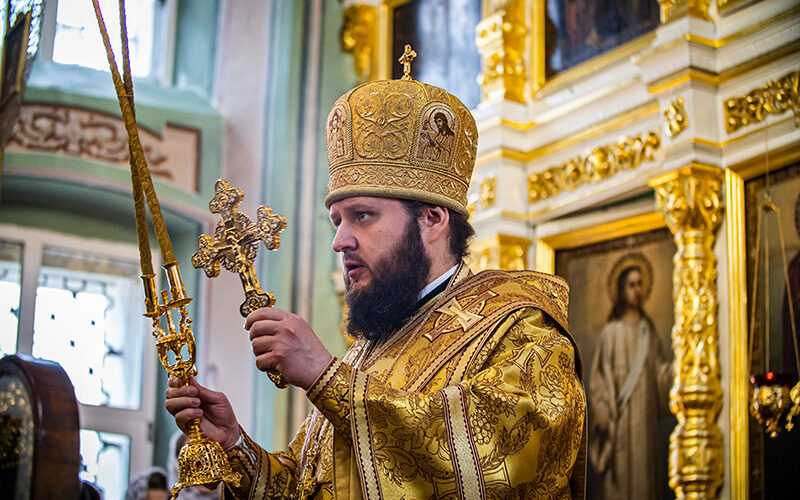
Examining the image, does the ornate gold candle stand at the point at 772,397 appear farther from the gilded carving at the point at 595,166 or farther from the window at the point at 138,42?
the window at the point at 138,42

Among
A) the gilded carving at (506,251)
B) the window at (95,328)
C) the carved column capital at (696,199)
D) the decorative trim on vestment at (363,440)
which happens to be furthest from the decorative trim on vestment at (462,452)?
the window at (95,328)

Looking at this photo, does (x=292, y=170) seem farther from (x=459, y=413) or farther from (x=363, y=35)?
(x=459, y=413)

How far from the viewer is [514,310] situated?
3.31 m

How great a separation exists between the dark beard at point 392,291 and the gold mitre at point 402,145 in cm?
15

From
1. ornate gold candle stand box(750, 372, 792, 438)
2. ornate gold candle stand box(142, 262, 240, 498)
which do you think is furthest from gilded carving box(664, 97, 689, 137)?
ornate gold candle stand box(142, 262, 240, 498)

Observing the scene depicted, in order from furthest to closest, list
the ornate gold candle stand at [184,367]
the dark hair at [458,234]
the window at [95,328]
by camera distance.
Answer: the window at [95,328]
the dark hair at [458,234]
the ornate gold candle stand at [184,367]

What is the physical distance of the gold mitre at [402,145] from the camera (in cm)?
364

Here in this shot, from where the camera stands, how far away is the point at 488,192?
336 inches

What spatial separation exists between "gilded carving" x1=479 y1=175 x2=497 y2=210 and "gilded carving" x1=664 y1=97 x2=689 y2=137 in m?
1.67

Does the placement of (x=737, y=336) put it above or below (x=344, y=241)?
above

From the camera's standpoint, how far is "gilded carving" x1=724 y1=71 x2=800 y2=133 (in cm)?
647

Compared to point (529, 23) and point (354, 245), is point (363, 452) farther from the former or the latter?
point (529, 23)

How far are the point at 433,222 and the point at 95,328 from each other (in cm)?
634

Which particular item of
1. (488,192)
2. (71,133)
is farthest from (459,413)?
(71,133)
